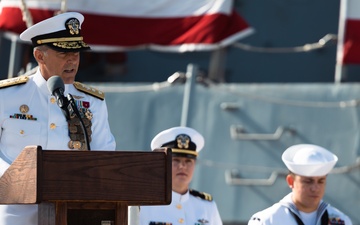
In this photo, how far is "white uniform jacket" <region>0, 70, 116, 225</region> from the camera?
5551mm

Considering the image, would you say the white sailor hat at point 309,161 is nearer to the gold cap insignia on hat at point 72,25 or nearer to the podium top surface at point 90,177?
the gold cap insignia on hat at point 72,25

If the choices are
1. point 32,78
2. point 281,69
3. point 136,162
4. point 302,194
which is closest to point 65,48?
point 32,78

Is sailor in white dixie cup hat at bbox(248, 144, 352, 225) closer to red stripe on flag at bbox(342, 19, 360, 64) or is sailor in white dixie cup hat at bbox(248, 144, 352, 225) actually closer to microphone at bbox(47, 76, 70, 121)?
microphone at bbox(47, 76, 70, 121)

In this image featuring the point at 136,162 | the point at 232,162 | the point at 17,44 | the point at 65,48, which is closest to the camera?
the point at 136,162

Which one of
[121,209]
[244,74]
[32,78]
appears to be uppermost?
[244,74]

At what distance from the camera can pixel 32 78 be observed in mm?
5762

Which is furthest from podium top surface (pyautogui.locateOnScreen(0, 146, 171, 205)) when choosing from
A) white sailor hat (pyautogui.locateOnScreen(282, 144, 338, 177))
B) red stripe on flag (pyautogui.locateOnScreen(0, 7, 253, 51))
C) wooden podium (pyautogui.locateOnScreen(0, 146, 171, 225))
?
red stripe on flag (pyautogui.locateOnScreen(0, 7, 253, 51))

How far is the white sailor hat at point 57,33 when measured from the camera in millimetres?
5617

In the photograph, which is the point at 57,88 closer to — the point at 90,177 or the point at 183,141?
the point at 90,177

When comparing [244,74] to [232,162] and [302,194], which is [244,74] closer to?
[232,162]

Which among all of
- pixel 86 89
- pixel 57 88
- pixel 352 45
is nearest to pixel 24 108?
pixel 86 89

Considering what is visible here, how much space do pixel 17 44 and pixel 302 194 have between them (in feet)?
15.2

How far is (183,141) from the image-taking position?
7.43 meters

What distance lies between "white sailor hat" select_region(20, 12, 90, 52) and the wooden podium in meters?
0.72
